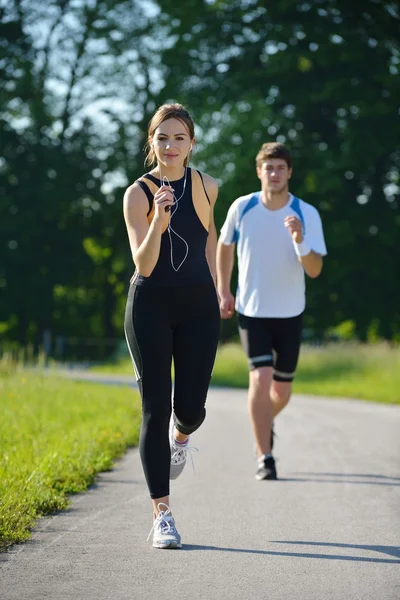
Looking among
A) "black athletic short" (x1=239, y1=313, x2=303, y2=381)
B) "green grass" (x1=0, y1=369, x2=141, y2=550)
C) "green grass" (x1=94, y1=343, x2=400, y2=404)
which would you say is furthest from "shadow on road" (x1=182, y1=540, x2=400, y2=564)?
"green grass" (x1=94, y1=343, x2=400, y2=404)

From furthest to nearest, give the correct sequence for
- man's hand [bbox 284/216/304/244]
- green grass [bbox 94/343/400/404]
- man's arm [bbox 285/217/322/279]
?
green grass [bbox 94/343/400/404] → man's arm [bbox 285/217/322/279] → man's hand [bbox 284/216/304/244]

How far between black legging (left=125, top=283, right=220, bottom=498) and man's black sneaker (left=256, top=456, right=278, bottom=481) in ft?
7.82

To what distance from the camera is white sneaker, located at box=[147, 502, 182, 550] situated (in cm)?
566

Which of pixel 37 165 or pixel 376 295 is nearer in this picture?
pixel 376 295

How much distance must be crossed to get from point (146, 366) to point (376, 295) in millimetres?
32974

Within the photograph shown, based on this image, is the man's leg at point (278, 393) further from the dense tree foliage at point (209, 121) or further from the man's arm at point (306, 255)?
the dense tree foliage at point (209, 121)

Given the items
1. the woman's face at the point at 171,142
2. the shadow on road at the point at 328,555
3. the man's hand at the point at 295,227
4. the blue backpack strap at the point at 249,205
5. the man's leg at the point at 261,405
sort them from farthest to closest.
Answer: the blue backpack strap at the point at 249,205 < the man's leg at the point at 261,405 < the man's hand at the point at 295,227 < the woman's face at the point at 171,142 < the shadow on road at the point at 328,555

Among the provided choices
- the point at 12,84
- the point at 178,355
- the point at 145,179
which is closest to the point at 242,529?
the point at 178,355

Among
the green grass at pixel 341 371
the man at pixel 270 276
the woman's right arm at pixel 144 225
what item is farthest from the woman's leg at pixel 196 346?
the green grass at pixel 341 371

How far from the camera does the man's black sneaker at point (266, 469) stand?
324 inches

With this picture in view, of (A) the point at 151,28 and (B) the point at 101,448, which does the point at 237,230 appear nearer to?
(B) the point at 101,448

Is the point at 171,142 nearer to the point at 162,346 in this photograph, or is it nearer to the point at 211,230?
the point at 211,230

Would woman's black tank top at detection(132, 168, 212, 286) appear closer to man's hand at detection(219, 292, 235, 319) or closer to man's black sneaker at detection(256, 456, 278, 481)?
man's hand at detection(219, 292, 235, 319)

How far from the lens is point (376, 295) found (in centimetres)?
3831
